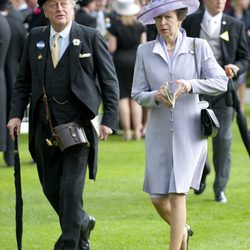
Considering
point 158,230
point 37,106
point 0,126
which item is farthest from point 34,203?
point 37,106

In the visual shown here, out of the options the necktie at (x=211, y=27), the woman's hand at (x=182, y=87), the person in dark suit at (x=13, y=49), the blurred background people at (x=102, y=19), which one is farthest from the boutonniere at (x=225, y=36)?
the blurred background people at (x=102, y=19)

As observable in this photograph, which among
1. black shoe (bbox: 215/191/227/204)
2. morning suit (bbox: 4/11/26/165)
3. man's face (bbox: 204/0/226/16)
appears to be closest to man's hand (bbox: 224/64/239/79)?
man's face (bbox: 204/0/226/16)

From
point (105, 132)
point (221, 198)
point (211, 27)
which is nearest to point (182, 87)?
point (105, 132)

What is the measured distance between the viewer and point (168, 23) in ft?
25.6

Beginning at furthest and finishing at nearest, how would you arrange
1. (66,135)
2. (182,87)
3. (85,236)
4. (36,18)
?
(36,18), (85,236), (66,135), (182,87)

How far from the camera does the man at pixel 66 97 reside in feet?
26.3

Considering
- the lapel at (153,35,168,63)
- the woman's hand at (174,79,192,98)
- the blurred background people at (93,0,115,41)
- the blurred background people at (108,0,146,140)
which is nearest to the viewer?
the woman's hand at (174,79,192,98)

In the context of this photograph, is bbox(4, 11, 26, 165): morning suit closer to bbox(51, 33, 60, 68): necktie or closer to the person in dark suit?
the person in dark suit

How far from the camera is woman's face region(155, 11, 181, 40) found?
7801mm

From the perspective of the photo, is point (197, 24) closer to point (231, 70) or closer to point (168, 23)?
point (231, 70)

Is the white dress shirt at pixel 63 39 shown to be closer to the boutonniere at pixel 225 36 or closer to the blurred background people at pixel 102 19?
the boutonniere at pixel 225 36

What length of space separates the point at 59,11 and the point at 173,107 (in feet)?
3.58

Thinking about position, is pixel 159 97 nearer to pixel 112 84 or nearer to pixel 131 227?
pixel 112 84

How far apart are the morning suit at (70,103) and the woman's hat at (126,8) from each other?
8.71 meters
